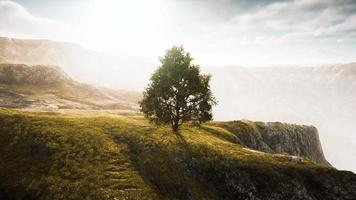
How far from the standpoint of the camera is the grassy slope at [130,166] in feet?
142

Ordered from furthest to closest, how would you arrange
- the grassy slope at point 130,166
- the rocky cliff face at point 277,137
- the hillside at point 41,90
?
the hillside at point 41,90 < the rocky cliff face at point 277,137 < the grassy slope at point 130,166

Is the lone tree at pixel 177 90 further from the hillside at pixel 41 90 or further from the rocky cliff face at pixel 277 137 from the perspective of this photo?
the hillside at pixel 41 90

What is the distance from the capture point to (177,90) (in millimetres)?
59938

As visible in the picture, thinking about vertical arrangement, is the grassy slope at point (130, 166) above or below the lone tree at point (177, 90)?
below

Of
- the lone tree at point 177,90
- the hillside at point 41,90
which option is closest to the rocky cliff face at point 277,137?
the lone tree at point 177,90

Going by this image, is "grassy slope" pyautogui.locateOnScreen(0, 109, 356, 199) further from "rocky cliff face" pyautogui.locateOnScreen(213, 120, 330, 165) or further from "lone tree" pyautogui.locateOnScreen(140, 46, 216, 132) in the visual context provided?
"rocky cliff face" pyautogui.locateOnScreen(213, 120, 330, 165)

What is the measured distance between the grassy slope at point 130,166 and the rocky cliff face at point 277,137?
25133 mm

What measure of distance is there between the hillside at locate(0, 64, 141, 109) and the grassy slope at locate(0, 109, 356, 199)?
194 ft

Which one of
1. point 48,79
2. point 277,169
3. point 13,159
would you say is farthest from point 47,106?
point 277,169

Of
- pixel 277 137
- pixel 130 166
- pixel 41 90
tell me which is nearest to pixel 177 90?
pixel 130 166

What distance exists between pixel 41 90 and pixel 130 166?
108549 millimetres

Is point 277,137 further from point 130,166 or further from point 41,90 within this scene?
point 41,90

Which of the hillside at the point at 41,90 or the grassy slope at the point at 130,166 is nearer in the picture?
the grassy slope at the point at 130,166

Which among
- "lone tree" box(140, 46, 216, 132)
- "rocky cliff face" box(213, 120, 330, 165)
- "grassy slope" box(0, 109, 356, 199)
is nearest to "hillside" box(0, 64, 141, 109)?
"grassy slope" box(0, 109, 356, 199)
